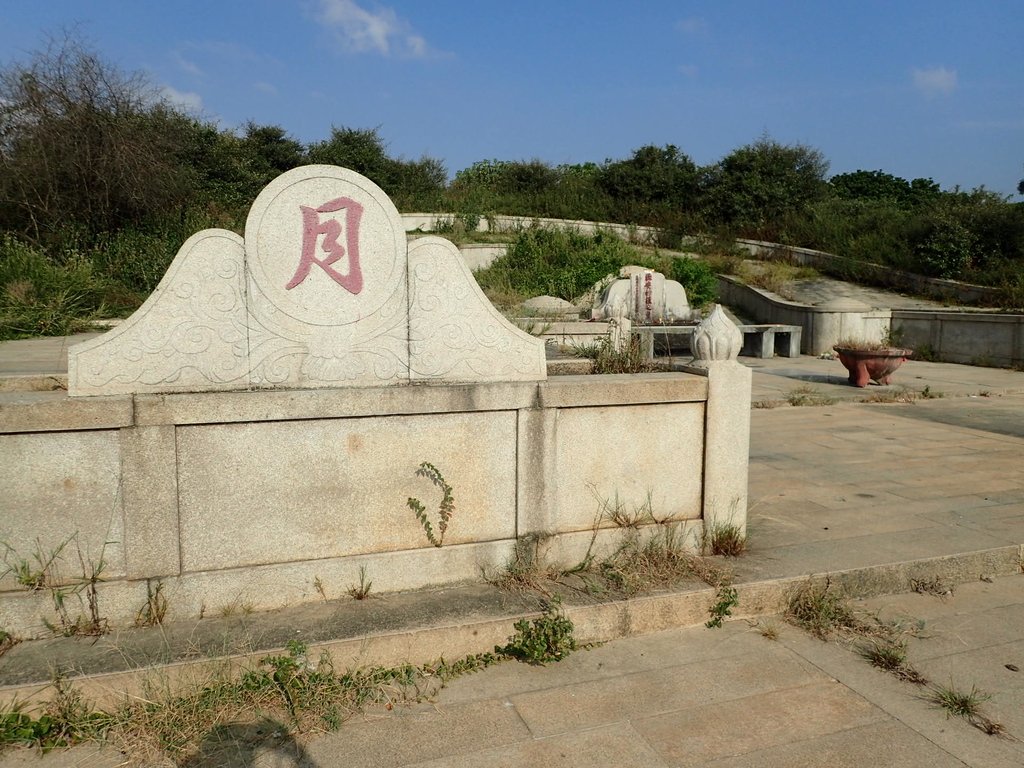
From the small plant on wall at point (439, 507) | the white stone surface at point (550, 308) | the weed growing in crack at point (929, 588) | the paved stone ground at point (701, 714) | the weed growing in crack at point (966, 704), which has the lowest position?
the paved stone ground at point (701, 714)

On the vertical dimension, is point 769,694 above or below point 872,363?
below

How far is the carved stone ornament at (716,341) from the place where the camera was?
3.80m

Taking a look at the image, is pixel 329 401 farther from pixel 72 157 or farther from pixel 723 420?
pixel 72 157

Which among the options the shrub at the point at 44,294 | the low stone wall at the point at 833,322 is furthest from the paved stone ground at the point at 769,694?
the low stone wall at the point at 833,322

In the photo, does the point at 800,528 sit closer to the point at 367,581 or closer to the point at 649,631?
the point at 649,631

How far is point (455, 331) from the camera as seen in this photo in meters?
3.48

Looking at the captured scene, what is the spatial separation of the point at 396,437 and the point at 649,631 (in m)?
1.52

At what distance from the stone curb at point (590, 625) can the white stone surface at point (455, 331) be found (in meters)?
1.18

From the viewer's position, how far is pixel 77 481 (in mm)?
2896

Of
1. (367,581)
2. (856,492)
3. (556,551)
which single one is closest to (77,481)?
(367,581)

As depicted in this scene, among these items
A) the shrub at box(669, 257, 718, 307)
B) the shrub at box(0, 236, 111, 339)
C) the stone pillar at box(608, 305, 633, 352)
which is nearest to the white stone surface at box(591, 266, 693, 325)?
the stone pillar at box(608, 305, 633, 352)

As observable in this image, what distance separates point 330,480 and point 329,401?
37 centimetres

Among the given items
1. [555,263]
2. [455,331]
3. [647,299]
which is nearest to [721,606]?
[455,331]

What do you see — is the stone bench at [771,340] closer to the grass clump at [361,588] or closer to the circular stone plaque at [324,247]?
the circular stone plaque at [324,247]
